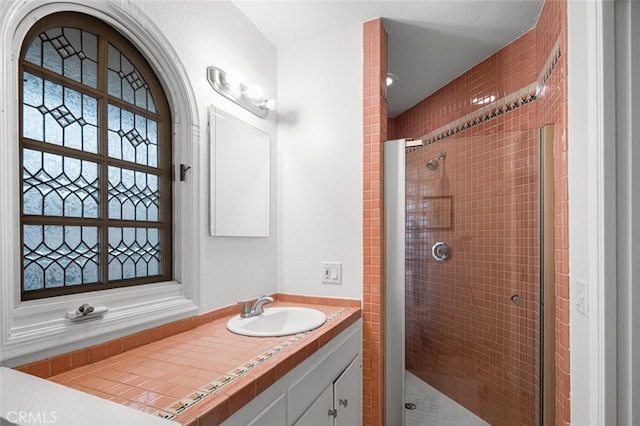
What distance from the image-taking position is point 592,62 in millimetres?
968

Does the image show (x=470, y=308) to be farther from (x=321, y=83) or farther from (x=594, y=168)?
(x=321, y=83)

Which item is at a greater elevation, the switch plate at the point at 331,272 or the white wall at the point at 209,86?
the white wall at the point at 209,86

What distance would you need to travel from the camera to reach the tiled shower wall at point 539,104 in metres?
1.47

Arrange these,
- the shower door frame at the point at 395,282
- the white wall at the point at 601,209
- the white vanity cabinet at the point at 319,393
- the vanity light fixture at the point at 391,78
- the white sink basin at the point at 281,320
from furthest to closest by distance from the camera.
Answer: the vanity light fixture at the point at 391,78 → the shower door frame at the point at 395,282 → the white sink basin at the point at 281,320 → the white vanity cabinet at the point at 319,393 → the white wall at the point at 601,209

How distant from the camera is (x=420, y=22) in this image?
78.2 inches

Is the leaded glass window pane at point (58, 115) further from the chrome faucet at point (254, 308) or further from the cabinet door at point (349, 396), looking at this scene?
the cabinet door at point (349, 396)

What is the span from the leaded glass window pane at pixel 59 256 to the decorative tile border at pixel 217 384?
604 millimetres

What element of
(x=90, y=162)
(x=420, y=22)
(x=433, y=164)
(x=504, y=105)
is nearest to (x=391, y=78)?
(x=420, y=22)

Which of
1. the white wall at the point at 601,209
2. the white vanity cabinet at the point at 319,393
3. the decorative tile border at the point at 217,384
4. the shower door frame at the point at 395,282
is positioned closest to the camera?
the decorative tile border at the point at 217,384

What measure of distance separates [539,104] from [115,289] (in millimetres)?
2270

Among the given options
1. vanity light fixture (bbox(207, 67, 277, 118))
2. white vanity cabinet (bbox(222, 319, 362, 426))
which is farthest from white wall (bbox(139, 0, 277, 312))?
white vanity cabinet (bbox(222, 319, 362, 426))

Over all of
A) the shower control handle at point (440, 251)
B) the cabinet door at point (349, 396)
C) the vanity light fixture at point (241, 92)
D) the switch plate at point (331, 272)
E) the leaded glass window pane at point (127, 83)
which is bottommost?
the cabinet door at point (349, 396)

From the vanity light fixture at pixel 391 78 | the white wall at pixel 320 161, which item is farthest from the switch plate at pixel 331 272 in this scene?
the vanity light fixture at pixel 391 78

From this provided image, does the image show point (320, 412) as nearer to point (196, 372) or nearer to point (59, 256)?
point (196, 372)
